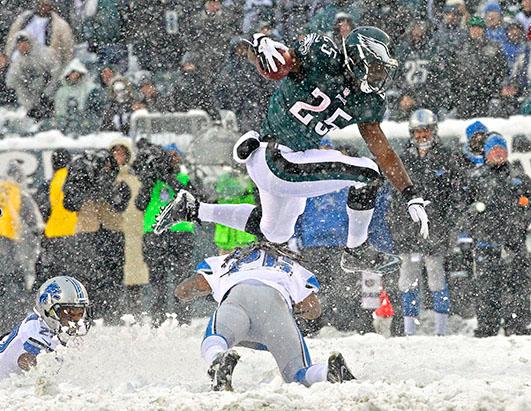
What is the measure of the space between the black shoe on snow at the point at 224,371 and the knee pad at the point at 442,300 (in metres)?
4.18

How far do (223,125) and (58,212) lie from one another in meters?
1.80

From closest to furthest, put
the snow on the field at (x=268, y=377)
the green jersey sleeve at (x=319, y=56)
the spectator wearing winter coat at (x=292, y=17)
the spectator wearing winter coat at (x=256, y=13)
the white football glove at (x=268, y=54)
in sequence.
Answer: the snow on the field at (x=268, y=377) < the white football glove at (x=268, y=54) < the green jersey sleeve at (x=319, y=56) < the spectator wearing winter coat at (x=292, y=17) < the spectator wearing winter coat at (x=256, y=13)

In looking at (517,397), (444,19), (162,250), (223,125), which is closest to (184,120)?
(223,125)

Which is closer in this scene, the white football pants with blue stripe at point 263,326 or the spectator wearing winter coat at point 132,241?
the white football pants with blue stripe at point 263,326

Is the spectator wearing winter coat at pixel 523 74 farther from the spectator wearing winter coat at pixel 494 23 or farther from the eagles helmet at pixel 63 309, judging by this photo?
the eagles helmet at pixel 63 309

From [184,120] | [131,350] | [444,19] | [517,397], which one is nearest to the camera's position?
[517,397]

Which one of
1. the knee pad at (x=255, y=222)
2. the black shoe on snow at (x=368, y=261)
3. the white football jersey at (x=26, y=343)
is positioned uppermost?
the knee pad at (x=255, y=222)

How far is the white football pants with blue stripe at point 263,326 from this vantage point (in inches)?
283

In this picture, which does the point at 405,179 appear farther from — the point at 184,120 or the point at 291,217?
the point at 184,120

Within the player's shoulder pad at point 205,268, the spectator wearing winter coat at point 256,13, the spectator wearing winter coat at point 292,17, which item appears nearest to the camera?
the player's shoulder pad at point 205,268

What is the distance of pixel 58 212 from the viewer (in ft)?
36.3

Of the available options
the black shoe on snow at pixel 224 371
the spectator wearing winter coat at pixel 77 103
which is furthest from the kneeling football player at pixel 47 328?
the spectator wearing winter coat at pixel 77 103

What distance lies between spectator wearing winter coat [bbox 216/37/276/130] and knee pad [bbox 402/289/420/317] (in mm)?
2582

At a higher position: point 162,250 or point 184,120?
point 184,120
